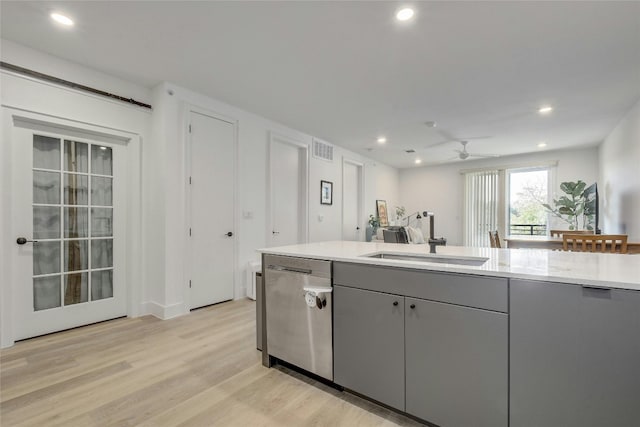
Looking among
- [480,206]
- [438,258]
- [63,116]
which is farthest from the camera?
[480,206]

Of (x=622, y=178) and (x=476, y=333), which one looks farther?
(x=622, y=178)

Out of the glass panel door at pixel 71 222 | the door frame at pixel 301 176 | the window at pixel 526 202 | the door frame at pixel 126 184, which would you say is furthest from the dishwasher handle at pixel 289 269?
the window at pixel 526 202

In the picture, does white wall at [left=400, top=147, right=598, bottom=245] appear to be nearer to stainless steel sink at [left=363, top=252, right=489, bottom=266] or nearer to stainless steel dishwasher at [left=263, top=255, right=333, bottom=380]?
stainless steel sink at [left=363, top=252, right=489, bottom=266]

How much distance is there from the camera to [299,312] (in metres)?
2.00

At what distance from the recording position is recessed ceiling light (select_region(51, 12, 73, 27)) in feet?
7.21

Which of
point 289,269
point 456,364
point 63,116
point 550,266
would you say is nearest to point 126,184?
point 63,116

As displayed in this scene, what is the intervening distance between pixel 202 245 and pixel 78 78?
2.14 m

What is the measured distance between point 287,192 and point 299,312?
3233 mm

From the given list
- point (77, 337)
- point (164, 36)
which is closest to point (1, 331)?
point (77, 337)

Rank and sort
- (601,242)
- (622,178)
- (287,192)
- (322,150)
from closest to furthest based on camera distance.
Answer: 1. (601,242)
2. (622,178)
3. (287,192)
4. (322,150)

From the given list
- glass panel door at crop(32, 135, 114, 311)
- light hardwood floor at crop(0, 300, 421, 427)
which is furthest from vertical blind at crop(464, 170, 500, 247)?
glass panel door at crop(32, 135, 114, 311)

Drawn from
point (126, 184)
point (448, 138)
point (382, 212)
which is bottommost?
point (382, 212)

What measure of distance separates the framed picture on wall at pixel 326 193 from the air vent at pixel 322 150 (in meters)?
0.50

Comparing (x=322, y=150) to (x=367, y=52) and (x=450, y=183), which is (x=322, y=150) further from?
(x=450, y=183)
